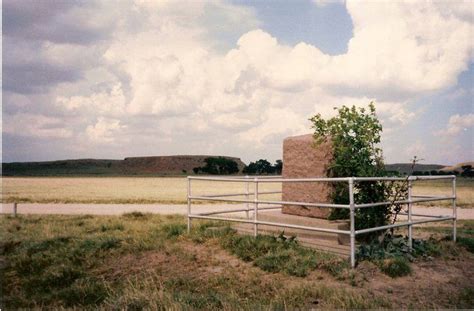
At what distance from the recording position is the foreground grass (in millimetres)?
6324

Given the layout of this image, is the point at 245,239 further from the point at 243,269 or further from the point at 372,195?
the point at 372,195

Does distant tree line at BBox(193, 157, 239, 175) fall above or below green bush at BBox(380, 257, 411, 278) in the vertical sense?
above

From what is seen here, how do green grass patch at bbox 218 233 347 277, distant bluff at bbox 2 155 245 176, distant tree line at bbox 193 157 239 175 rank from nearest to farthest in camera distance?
green grass patch at bbox 218 233 347 277 < distant tree line at bbox 193 157 239 175 < distant bluff at bbox 2 155 245 176

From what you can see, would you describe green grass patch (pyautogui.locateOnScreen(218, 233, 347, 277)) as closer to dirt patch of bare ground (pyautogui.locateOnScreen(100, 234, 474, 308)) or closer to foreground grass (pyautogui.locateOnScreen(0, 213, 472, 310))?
foreground grass (pyautogui.locateOnScreen(0, 213, 472, 310))

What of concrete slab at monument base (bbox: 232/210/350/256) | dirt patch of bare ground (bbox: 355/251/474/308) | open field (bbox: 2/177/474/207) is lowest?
open field (bbox: 2/177/474/207)

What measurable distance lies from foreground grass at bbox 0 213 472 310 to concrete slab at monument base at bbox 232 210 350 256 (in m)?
0.51

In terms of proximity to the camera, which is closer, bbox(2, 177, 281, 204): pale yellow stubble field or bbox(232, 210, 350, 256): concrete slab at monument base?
bbox(232, 210, 350, 256): concrete slab at monument base

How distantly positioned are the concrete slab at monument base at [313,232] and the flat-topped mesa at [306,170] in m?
0.30

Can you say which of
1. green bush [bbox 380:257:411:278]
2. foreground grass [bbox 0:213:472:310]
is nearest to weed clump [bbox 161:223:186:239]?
foreground grass [bbox 0:213:472:310]

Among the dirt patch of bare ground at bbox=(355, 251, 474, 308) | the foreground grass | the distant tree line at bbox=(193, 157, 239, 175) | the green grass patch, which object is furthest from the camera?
the distant tree line at bbox=(193, 157, 239, 175)

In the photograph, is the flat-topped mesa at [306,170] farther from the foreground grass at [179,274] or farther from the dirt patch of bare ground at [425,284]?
the dirt patch of bare ground at [425,284]

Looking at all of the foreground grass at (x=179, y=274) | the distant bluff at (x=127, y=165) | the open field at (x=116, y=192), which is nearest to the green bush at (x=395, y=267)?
the foreground grass at (x=179, y=274)

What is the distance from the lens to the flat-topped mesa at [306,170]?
10641 millimetres

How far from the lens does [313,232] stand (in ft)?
32.9
